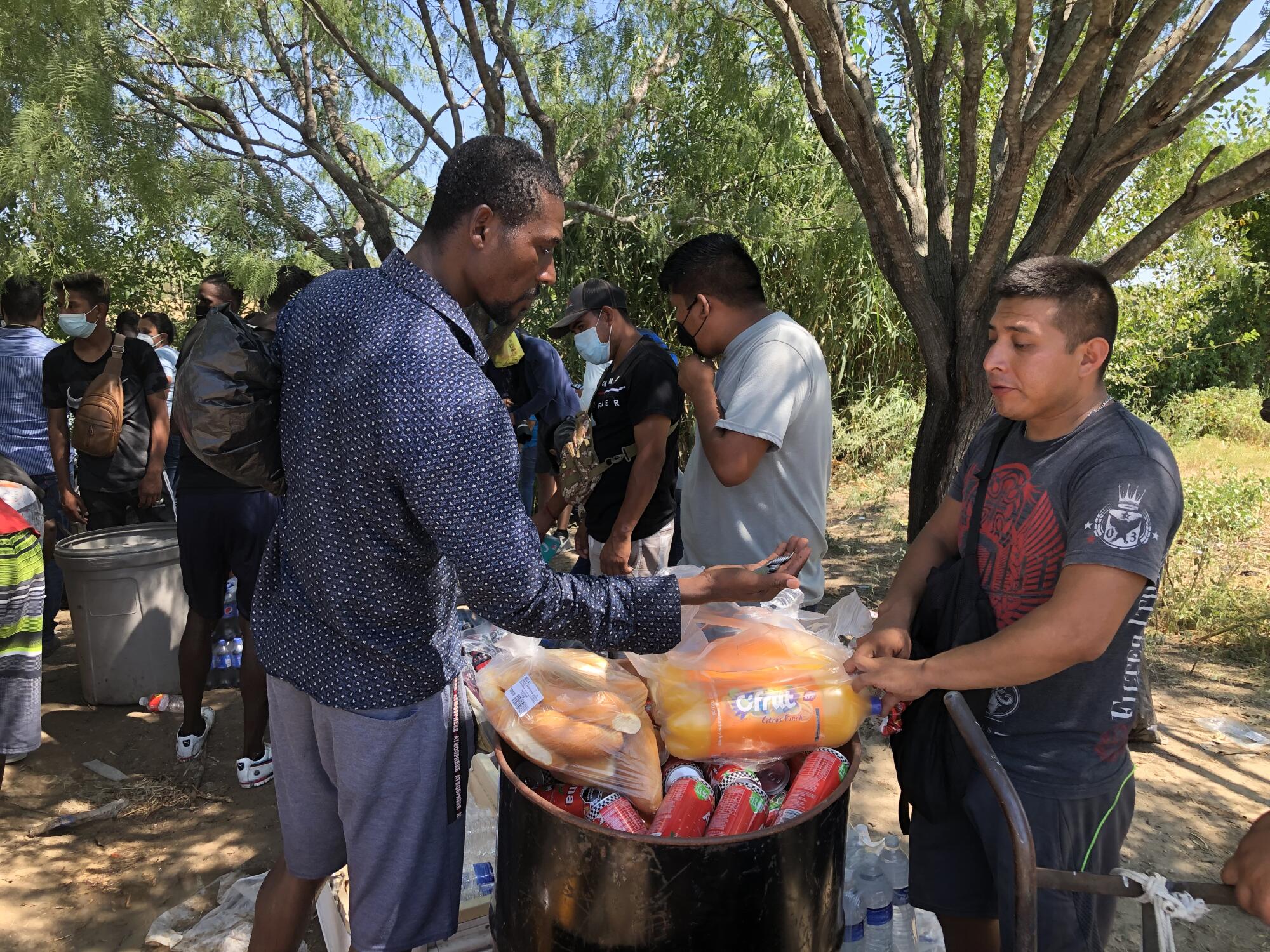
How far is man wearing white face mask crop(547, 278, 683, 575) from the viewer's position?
10.8 ft

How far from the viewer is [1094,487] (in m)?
1.67

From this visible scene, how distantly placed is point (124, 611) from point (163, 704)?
0.49m

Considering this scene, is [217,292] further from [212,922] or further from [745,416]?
[745,416]

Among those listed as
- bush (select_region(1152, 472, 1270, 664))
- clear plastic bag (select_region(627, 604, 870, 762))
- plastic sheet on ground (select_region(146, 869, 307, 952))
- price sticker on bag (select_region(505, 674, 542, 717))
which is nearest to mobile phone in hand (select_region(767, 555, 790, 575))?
clear plastic bag (select_region(627, 604, 870, 762))

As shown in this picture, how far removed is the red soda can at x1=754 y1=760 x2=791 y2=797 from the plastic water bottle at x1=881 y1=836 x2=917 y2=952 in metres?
0.92

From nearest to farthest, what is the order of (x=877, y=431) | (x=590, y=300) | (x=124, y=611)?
1. (x=590, y=300)
2. (x=124, y=611)
3. (x=877, y=431)

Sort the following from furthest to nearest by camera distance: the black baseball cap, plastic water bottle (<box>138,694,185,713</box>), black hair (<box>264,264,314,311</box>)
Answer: plastic water bottle (<box>138,694,185,713</box>), black hair (<box>264,264,314,311</box>), the black baseball cap

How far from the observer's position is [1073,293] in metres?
1.79

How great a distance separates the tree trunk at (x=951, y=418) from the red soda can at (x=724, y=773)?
7.22ft

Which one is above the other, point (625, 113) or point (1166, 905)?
point (625, 113)

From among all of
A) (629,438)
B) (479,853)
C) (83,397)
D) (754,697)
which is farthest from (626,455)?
(83,397)

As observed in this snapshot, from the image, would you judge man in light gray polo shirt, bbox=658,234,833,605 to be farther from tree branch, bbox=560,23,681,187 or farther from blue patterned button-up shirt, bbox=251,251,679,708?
tree branch, bbox=560,23,681,187

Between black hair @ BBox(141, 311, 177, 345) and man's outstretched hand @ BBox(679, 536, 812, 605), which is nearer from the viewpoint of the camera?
man's outstretched hand @ BBox(679, 536, 812, 605)

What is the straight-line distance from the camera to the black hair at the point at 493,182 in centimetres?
164
